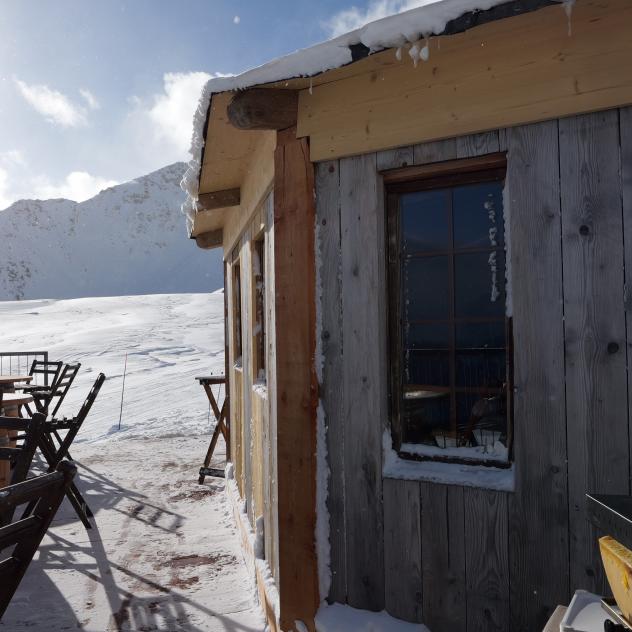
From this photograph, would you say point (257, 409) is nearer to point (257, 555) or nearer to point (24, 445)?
point (257, 555)

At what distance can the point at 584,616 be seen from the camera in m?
1.54

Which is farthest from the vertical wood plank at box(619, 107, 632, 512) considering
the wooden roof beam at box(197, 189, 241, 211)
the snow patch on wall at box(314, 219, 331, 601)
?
the wooden roof beam at box(197, 189, 241, 211)

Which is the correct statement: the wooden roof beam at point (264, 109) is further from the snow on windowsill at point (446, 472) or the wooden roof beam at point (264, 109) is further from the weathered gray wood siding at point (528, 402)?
the snow on windowsill at point (446, 472)

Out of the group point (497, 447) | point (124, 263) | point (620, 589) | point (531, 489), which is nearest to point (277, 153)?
point (497, 447)

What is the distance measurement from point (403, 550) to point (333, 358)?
0.97 meters

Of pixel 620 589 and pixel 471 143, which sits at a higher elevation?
pixel 471 143

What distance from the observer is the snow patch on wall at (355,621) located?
258cm

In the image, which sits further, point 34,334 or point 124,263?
point 124,263

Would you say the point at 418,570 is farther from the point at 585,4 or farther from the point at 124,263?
the point at 124,263

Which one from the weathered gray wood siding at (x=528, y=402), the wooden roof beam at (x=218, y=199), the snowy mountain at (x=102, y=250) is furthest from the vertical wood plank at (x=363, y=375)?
the snowy mountain at (x=102, y=250)

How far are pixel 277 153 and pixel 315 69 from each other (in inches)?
23.2

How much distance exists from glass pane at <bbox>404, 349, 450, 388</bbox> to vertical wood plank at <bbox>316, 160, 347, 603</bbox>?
0.34 meters

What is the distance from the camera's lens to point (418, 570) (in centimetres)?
260

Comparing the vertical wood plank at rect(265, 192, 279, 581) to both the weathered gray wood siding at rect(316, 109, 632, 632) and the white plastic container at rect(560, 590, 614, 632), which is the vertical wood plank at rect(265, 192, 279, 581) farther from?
the white plastic container at rect(560, 590, 614, 632)
